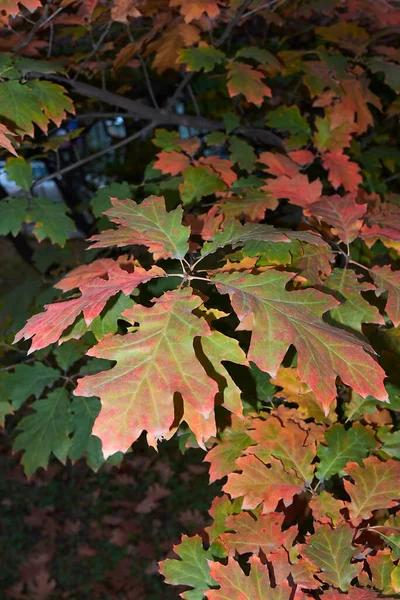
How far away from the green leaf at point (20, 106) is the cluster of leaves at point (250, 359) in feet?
0.26

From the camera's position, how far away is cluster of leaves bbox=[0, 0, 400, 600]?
91 cm

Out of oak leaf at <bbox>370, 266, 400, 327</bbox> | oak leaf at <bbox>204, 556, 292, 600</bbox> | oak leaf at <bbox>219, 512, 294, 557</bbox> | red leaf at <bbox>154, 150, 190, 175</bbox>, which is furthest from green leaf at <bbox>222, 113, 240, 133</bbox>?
oak leaf at <bbox>204, 556, 292, 600</bbox>

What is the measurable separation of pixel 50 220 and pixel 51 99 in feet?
1.40

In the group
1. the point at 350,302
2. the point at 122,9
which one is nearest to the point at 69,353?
the point at 350,302

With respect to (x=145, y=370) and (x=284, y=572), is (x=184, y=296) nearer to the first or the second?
(x=145, y=370)

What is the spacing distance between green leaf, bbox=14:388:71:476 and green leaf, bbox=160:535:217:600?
0.56 m

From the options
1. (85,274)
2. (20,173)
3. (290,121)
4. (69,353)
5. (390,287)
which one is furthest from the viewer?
(290,121)

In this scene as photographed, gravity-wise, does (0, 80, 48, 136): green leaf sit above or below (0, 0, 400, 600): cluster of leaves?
above

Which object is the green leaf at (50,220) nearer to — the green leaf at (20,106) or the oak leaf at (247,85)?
the green leaf at (20,106)

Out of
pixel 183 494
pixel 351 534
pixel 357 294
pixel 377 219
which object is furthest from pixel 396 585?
pixel 183 494

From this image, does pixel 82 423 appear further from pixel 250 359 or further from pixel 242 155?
pixel 242 155

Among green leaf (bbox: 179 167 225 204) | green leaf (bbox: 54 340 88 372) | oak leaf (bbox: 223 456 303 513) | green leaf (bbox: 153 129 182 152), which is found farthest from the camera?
green leaf (bbox: 153 129 182 152)

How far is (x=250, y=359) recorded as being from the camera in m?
0.92

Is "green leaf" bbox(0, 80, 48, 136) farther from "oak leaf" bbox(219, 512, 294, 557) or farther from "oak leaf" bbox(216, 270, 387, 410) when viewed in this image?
"oak leaf" bbox(219, 512, 294, 557)
